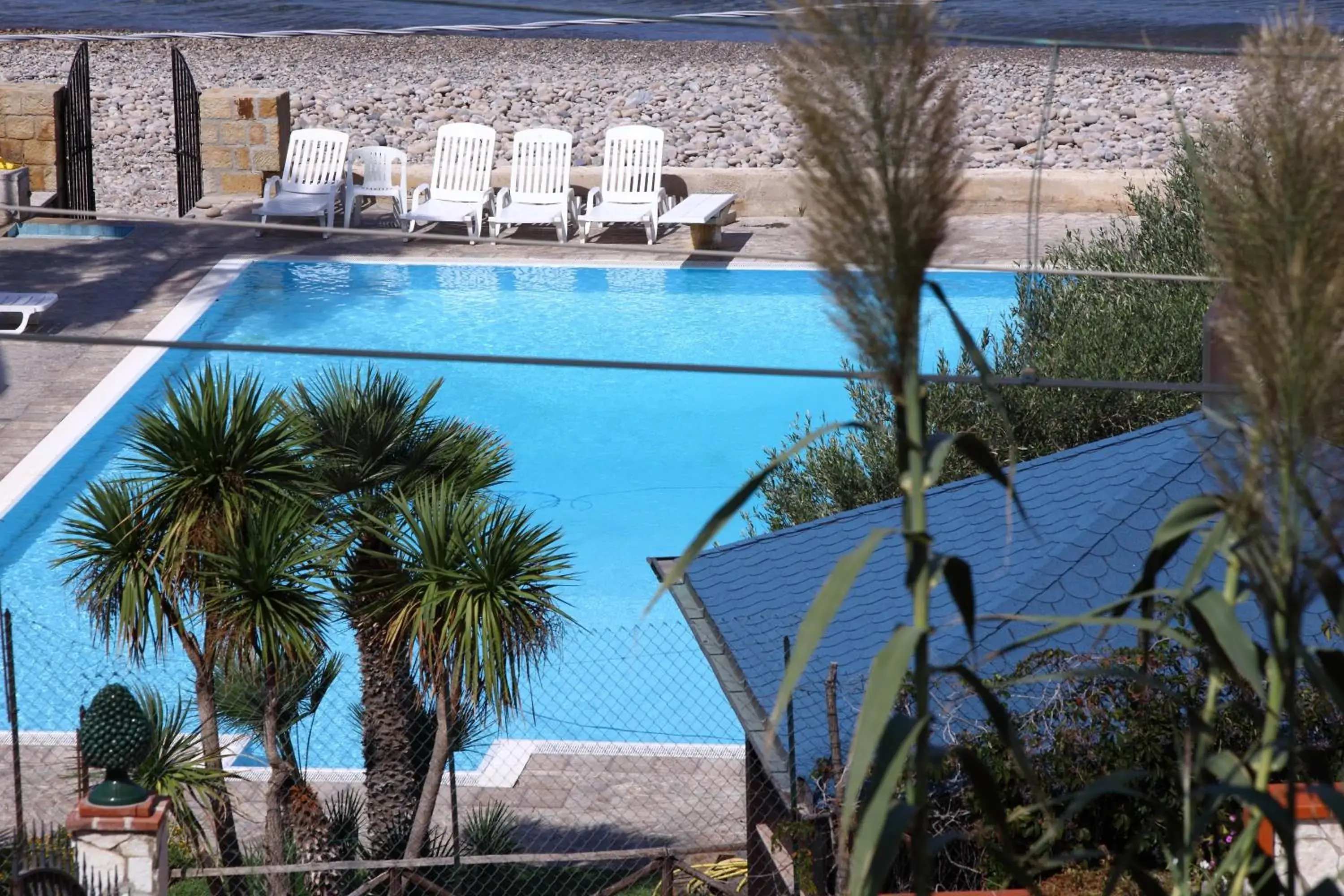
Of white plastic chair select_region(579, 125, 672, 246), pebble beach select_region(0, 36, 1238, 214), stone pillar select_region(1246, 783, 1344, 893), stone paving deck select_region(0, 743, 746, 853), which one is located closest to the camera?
stone pillar select_region(1246, 783, 1344, 893)

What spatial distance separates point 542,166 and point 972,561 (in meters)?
12.8

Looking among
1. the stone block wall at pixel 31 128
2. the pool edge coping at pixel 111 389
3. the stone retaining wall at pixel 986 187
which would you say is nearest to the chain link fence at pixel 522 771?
the pool edge coping at pixel 111 389

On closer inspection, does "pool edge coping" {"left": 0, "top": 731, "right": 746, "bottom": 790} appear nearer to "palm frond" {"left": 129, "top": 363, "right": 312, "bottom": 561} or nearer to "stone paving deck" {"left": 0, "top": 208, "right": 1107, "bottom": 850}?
"stone paving deck" {"left": 0, "top": 208, "right": 1107, "bottom": 850}

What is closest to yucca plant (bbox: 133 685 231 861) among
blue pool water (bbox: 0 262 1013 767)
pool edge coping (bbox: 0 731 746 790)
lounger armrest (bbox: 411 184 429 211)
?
pool edge coping (bbox: 0 731 746 790)

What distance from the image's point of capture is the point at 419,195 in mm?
17984

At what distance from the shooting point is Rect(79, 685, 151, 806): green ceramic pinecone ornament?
544 centimetres

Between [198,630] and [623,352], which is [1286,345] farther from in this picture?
[623,352]

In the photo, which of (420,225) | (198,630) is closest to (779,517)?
(198,630)

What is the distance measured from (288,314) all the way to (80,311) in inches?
81.6

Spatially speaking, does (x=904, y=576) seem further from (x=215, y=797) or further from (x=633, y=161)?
(x=633, y=161)

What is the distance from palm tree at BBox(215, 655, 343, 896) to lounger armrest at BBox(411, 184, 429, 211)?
1137 cm

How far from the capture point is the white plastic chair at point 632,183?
1722 centimetres

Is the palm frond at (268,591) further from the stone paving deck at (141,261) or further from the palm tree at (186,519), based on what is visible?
the stone paving deck at (141,261)

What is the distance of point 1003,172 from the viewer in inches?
716
